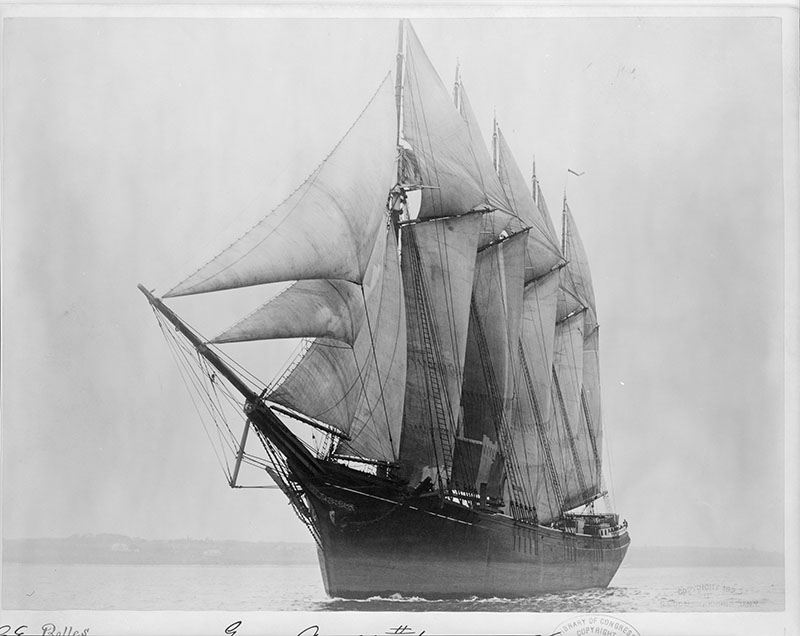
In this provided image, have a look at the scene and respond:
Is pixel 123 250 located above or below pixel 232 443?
above

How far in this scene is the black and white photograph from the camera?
886cm

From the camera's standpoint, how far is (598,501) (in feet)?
40.1

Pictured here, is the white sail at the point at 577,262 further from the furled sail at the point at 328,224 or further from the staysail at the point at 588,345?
the furled sail at the point at 328,224

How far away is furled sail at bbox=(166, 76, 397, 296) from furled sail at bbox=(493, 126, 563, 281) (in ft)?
3.97

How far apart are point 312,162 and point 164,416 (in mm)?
2780

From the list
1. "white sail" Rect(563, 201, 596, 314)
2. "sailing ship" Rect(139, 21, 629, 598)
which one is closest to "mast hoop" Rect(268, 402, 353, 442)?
"sailing ship" Rect(139, 21, 629, 598)

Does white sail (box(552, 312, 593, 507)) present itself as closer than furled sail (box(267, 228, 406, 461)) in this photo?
No

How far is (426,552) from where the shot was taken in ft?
34.0

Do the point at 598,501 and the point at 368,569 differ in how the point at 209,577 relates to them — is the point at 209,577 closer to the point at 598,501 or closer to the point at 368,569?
the point at 368,569

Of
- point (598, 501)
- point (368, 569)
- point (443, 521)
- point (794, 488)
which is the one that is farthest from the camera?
point (598, 501)

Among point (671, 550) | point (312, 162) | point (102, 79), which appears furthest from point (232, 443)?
point (671, 550)

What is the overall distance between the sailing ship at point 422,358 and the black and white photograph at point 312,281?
0.06 metres

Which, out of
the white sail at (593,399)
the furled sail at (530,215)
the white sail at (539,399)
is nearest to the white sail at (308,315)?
the furled sail at (530,215)

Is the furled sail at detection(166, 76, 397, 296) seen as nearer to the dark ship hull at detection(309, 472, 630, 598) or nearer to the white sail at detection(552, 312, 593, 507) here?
the dark ship hull at detection(309, 472, 630, 598)
